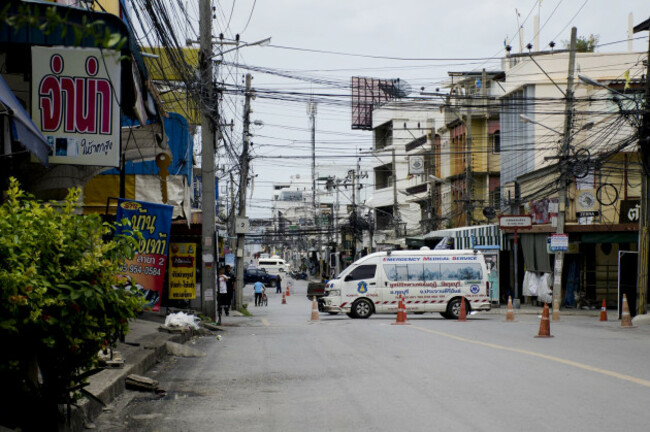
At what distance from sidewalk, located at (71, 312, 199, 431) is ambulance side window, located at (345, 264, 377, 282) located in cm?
1026

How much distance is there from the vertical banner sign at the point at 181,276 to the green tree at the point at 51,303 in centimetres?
1725

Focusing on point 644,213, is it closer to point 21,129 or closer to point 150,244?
point 150,244

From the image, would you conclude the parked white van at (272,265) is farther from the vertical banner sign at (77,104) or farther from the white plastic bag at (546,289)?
the vertical banner sign at (77,104)

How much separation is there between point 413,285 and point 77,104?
20.9 metres

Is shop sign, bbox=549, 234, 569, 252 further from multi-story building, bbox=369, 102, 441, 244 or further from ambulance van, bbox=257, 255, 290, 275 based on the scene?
ambulance van, bbox=257, 255, 290, 275

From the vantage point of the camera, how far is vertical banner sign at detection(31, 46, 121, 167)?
11133 millimetres

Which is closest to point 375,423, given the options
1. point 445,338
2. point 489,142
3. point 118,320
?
point 118,320

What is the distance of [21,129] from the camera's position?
28.3 feet

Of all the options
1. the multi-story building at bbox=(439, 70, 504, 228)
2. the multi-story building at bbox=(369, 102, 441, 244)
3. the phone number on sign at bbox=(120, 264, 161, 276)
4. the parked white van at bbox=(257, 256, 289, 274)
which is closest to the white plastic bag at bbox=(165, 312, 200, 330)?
the phone number on sign at bbox=(120, 264, 161, 276)

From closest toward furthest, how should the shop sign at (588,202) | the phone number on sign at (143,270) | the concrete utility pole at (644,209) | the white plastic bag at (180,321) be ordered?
1. the phone number on sign at (143,270)
2. the white plastic bag at (180,321)
3. the concrete utility pole at (644,209)
4. the shop sign at (588,202)

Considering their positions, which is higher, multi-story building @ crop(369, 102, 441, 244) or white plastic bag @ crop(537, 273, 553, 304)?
multi-story building @ crop(369, 102, 441, 244)

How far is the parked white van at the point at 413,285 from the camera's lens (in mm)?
30750

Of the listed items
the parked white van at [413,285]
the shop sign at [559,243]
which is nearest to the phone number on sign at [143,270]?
the parked white van at [413,285]

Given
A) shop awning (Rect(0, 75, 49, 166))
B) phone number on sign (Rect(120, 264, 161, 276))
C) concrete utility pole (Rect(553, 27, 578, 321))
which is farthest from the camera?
concrete utility pole (Rect(553, 27, 578, 321))
